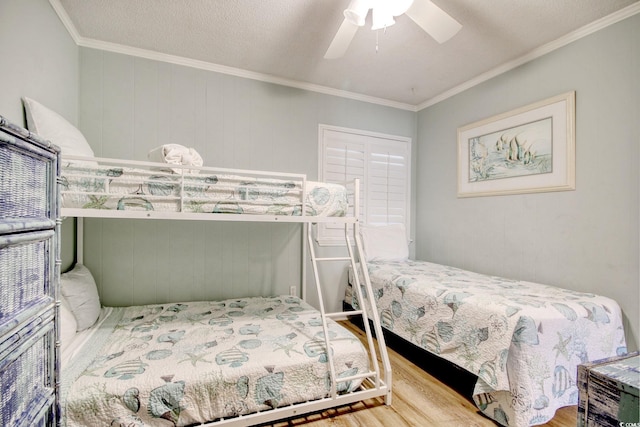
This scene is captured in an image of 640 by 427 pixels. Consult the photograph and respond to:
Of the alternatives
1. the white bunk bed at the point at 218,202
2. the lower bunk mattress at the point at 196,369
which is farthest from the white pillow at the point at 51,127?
the lower bunk mattress at the point at 196,369

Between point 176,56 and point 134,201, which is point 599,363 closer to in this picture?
point 134,201

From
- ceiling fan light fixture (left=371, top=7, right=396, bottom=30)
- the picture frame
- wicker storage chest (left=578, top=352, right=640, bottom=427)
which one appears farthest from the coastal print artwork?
wicker storage chest (left=578, top=352, right=640, bottom=427)

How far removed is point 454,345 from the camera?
190 cm

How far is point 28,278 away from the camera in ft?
2.68

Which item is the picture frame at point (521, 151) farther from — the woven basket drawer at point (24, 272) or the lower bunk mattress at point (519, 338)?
the woven basket drawer at point (24, 272)

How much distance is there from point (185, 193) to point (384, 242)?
218cm

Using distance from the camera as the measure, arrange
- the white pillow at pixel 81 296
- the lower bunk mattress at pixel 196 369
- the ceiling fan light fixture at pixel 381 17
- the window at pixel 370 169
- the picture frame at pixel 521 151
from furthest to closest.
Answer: the window at pixel 370 169, the picture frame at pixel 521 151, the white pillow at pixel 81 296, the ceiling fan light fixture at pixel 381 17, the lower bunk mattress at pixel 196 369

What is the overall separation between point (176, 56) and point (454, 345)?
3.07 metres

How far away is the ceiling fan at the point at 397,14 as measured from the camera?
59.2 inches

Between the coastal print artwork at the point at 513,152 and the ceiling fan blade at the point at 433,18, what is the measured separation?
1.26 m

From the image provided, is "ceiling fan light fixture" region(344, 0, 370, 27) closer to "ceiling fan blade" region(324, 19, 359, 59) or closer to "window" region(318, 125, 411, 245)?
"ceiling fan blade" region(324, 19, 359, 59)

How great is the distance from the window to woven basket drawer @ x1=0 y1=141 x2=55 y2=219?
2328mm

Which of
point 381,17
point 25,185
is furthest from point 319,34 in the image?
point 25,185

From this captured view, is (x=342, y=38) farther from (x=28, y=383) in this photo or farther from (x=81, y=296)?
(x=81, y=296)
